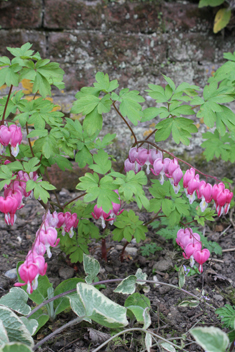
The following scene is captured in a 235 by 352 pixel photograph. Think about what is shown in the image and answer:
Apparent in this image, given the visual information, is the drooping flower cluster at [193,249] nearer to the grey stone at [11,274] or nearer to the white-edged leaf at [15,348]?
the white-edged leaf at [15,348]

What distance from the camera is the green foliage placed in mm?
1886

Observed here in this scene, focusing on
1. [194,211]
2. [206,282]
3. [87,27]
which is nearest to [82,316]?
[206,282]

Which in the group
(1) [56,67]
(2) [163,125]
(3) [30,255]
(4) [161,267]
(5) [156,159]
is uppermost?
(1) [56,67]

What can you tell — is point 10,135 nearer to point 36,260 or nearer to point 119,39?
point 36,260

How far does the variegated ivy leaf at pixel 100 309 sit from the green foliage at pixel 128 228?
49cm

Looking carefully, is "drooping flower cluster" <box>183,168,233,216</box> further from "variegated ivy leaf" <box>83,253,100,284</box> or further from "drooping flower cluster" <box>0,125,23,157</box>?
"drooping flower cluster" <box>0,125,23,157</box>

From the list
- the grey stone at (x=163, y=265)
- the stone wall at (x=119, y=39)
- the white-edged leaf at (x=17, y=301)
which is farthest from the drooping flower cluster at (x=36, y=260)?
the stone wall at (x=119, y=39)

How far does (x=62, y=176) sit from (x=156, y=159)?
162cm

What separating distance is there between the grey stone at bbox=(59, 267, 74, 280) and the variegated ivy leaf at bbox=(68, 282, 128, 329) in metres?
0.59

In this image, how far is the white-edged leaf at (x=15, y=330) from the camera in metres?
1.33

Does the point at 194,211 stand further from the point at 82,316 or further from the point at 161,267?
the point at 82,316

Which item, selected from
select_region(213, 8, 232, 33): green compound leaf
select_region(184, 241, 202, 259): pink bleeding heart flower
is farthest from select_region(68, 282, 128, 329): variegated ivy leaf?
select_region(213, 8, 232, 33): green compound leaf

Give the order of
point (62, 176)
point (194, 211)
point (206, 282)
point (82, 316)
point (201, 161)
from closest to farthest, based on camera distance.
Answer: point (82, 316) → point (206, 282) → point (194, 211) → point (62, 176) → point (201, 161)

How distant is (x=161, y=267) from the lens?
7.11 feet
